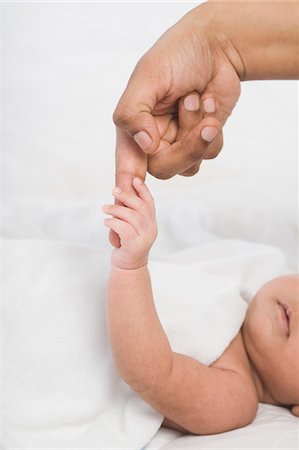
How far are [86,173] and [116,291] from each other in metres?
1.01

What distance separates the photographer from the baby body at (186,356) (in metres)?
0.98

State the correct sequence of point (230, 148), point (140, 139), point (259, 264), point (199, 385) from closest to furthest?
1. point (140, 139)
2. point (199, 385)
3. point (259, 264)
4. point (230, 148)

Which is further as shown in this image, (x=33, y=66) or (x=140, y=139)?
(x=33, y=66)

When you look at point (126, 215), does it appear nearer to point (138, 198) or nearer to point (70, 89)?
point (138, 198)

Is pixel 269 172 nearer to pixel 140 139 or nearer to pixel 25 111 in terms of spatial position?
pixel 25 111

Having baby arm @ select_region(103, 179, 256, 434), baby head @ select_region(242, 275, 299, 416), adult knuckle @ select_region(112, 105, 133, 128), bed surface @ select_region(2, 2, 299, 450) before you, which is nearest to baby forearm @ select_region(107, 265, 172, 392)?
baby arm @ select_region(103, 179, 256, 434)

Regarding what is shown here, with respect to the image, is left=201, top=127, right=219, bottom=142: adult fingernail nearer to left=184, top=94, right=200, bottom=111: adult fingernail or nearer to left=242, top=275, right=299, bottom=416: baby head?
left=184, top=94, right=200, bottom=111: adult fingernail

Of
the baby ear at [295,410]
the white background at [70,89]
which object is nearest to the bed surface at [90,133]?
the white background at [70,89]

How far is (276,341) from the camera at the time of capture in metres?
1.29

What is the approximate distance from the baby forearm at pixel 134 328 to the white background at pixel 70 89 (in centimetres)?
93

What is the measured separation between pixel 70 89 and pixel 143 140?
1108 millimetres

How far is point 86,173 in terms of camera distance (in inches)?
77.8

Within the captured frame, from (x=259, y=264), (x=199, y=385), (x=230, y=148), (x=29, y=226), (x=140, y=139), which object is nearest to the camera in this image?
(x=140, y=139)

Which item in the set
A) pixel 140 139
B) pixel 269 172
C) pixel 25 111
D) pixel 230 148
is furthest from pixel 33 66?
pixel 140 139
